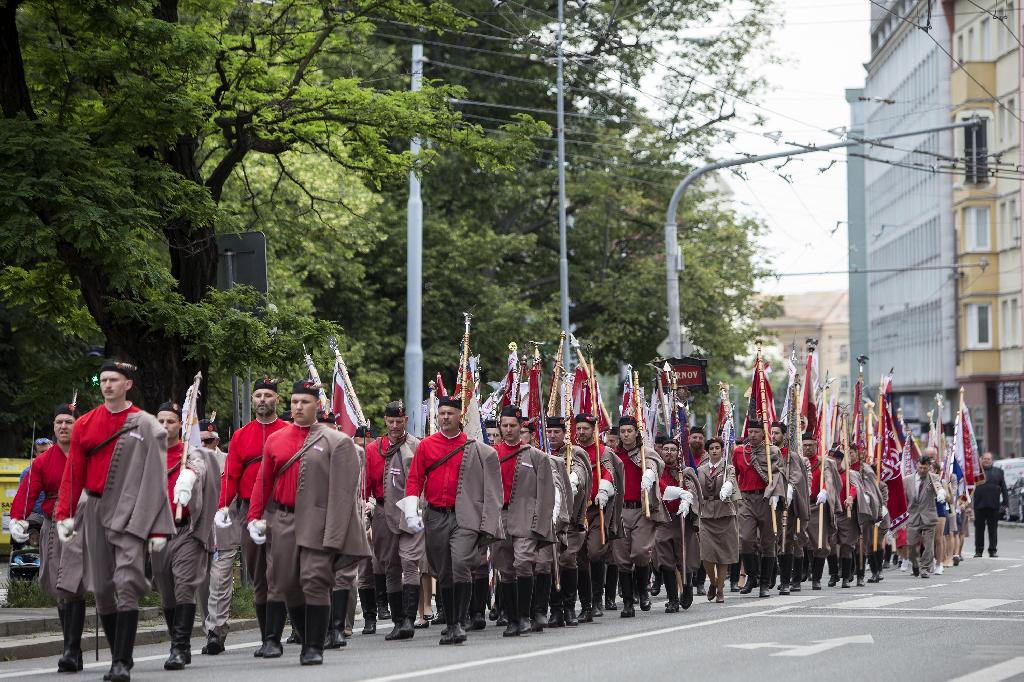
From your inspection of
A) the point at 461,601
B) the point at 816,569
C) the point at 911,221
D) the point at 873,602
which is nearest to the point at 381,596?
the point at 461,601

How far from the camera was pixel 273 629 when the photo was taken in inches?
544

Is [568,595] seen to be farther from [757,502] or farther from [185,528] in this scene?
[757,502]

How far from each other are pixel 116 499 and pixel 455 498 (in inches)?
147

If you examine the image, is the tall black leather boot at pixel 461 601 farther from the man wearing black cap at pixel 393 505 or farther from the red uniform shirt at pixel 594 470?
the red uniform shirt at pixel 594 470

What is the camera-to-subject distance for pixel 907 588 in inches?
909

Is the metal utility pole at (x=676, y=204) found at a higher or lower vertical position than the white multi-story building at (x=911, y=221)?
A: lower

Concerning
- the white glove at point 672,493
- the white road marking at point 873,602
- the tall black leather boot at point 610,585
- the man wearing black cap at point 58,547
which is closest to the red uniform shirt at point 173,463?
the man wearing black cap at point 58,547

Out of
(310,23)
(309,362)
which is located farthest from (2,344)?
(309,362)

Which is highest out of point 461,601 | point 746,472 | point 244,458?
point 244,458

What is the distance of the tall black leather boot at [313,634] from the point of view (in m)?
12.9

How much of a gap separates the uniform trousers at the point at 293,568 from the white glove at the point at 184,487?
0.96 metres

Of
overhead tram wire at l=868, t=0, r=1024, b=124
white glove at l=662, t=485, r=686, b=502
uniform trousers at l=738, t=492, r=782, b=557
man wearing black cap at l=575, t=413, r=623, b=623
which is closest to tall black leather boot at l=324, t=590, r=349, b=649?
man wearing black cap at l=575, t=413, r=623, b=623

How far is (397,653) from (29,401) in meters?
10.4

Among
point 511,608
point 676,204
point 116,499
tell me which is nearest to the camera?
point 116,499
